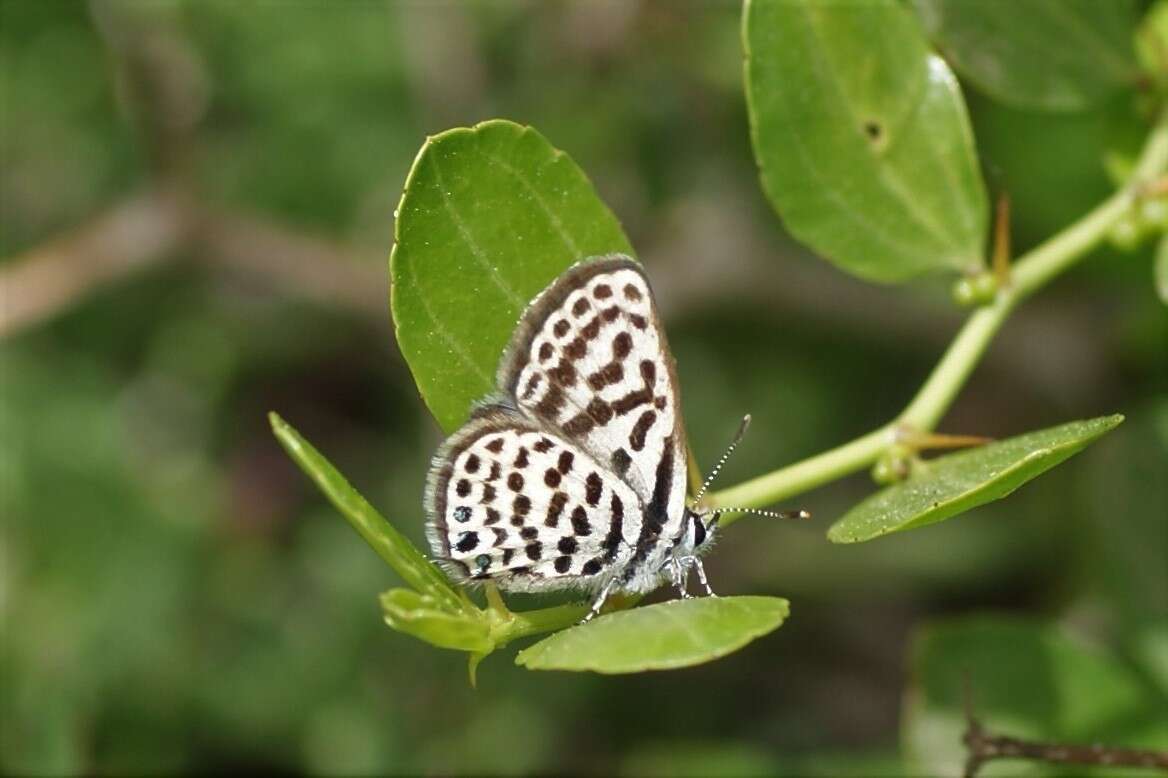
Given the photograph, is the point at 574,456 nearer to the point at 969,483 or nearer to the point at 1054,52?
the point at 969,483

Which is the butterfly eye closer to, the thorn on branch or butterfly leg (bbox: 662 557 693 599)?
butterfly leg (bbox: 662 557 693 599)

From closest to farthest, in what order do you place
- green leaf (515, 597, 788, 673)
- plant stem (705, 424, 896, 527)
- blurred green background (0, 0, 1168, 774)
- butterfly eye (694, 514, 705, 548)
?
green leaf (515, 597, 788, 673), plant stem (705, 424, 896, 527), butterfly eye (694, 514, 705, 548), blurred green background (0, 0, 1168, 774)

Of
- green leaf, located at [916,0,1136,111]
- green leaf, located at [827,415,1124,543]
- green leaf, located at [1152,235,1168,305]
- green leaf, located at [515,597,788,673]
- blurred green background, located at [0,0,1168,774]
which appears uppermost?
green leaf, located at [916,0,1136,111]

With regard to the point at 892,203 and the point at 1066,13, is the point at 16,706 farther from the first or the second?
the point at 1066,13

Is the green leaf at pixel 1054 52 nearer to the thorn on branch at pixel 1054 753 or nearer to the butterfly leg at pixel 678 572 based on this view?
the butterfly leg at pixel 678 572

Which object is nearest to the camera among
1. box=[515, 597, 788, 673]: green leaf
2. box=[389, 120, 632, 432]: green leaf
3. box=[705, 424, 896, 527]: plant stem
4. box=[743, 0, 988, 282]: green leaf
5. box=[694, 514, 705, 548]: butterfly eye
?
box=[515, 597, 788, 673]: green leaf

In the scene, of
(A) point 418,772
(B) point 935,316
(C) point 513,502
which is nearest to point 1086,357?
(B) point 935,316

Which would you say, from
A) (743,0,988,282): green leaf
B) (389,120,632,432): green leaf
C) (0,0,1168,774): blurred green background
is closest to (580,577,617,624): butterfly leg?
(389,120,632,432): green leaf

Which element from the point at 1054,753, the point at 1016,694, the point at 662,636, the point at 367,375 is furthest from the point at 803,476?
the point at 367,375
